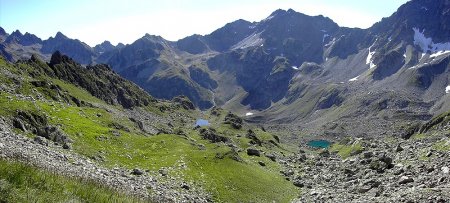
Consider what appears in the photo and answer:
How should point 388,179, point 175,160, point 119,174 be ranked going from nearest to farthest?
point 119,174, point 388,179, point 175,160

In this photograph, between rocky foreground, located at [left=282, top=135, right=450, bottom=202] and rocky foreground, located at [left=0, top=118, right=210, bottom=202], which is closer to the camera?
rocky foreground, located at [left=0, top=118, right=210, bottom=202]

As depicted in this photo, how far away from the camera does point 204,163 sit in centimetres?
5591

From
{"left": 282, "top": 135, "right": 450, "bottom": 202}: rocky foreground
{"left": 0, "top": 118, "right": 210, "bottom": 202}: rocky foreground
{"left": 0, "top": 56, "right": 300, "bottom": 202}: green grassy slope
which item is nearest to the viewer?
{"left": 0, "top": 118, "right": 210, "bottom": 202}: rocky foreground

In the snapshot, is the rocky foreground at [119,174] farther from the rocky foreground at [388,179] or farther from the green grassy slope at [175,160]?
the rocky foreground at [388,179]

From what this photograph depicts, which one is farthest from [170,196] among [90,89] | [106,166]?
[90,89]

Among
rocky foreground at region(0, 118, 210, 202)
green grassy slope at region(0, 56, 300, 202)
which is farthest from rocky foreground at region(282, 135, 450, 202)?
rocky foreground at region(0, 118, 210, 202)

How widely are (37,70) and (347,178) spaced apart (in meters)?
143

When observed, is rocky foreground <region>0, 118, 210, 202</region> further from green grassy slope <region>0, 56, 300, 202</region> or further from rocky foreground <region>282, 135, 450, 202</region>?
rocky foreground <region>282, 135, 450, 202</region>

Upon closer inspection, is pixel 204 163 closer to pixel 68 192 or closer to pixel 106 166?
pixel 106 166

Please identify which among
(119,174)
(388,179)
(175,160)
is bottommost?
(388,179)

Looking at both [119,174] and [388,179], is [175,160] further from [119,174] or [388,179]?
[388,179]

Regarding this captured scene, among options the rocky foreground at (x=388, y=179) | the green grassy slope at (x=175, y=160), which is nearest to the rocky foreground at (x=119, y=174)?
the green grassy slope at (x=175, y=160)

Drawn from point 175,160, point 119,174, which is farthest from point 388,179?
point 119,174

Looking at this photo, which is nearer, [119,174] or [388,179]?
[119,174]
